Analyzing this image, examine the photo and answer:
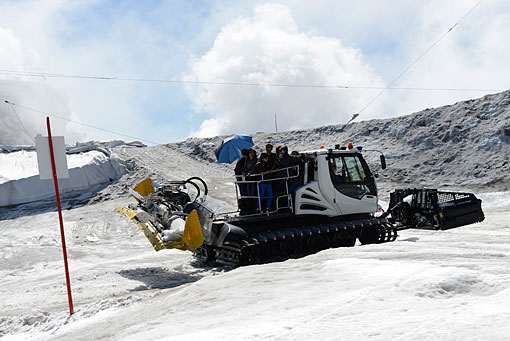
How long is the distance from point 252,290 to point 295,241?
14.9 ft

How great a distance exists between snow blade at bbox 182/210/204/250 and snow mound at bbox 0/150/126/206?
14.8m

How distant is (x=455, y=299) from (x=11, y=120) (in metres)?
71.0

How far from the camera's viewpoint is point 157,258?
11578 mm

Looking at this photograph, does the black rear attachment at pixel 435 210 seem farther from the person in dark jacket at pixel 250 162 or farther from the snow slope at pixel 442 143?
the snow slope at pixel 442 143

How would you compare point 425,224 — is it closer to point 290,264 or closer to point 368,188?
point 368,188

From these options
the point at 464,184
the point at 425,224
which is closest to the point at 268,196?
the point at 425,224

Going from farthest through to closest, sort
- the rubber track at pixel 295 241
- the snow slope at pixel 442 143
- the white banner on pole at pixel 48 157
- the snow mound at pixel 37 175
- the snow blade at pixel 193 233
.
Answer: the snow slope at pixel 442 143 → the snow mound at pixel 37 175 → the rubber track at pixel 295 241 → the snow blade at pixel 193 233 → the white banner on pole at pixel 48 157

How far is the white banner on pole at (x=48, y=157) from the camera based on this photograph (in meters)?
7.14

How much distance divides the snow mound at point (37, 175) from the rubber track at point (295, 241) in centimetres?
1278

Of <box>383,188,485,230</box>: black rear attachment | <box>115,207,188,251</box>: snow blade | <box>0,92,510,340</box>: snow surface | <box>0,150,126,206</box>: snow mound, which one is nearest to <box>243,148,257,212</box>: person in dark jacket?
<box>0,92,510,340</box>: snow surface

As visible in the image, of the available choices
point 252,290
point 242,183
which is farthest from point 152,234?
point 252,290

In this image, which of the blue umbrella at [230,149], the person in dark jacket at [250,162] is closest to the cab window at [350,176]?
the person in dark jacket at [250,162]

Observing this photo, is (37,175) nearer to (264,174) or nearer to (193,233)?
(264,174)

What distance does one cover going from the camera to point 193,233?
8242 mm
